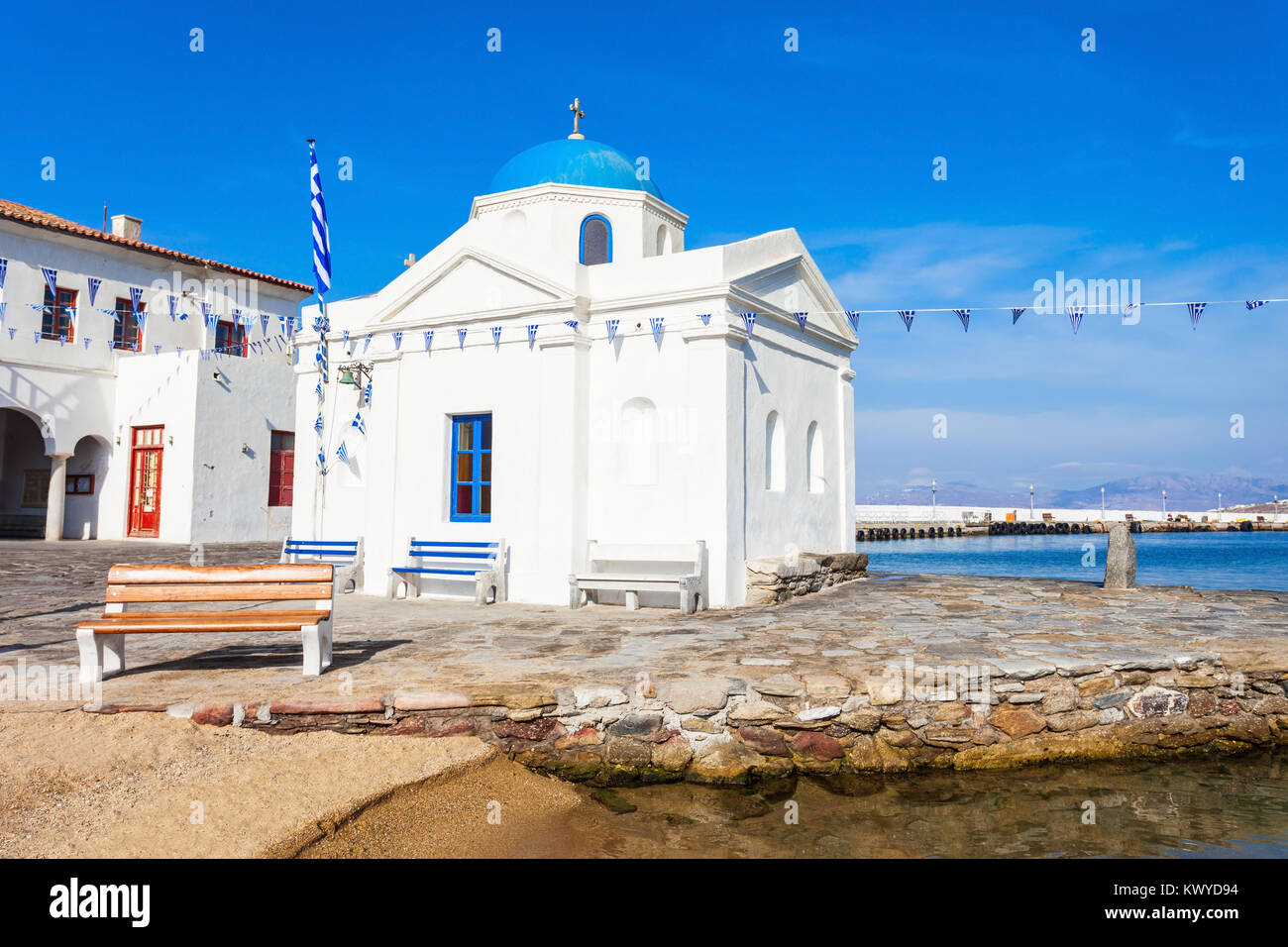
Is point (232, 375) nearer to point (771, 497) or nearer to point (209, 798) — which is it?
point (771, 497)

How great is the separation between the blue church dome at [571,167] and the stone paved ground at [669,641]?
677 centimetres

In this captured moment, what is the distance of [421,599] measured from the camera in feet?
38.3

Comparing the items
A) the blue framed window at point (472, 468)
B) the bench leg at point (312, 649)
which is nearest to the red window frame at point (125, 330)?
the blue framed window at point (472, 468)

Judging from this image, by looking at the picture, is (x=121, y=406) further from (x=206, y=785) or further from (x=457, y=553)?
(x=206, y=785)

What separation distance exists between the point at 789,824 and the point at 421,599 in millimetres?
7498

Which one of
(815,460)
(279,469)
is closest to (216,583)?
→ (815,460)

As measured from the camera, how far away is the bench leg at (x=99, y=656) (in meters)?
6.23

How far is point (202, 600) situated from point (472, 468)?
5.80 metres

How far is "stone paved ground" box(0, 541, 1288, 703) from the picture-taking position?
649 centimetres

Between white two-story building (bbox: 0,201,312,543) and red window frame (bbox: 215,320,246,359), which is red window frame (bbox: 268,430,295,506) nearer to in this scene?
white two-story building (bbox: 0,201,312,543)

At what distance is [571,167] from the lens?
1359cm

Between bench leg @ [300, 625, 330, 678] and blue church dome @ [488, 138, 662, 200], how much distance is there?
9.06m
